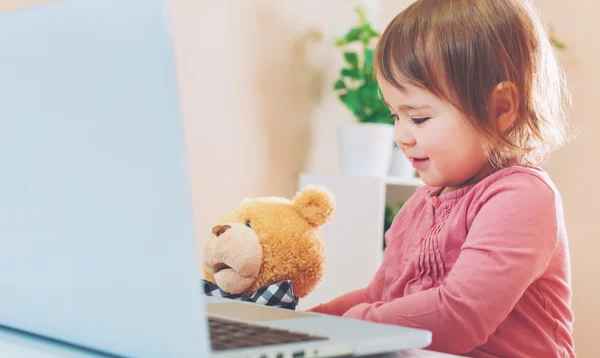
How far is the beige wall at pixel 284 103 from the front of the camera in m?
1.88

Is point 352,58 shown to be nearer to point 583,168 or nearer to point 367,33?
point 367,33

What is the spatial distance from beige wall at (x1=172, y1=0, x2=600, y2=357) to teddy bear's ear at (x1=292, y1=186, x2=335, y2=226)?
84cm

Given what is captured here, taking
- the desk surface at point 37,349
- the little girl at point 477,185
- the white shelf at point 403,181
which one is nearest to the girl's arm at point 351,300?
the little girl at point 477,185

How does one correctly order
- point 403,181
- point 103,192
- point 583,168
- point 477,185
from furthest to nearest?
point 583,168, point 403,181, point 477,185, point 103,192

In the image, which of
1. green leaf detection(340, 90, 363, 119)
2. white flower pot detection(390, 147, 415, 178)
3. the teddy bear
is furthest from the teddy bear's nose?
white flower pot detection(390, 147, 415, 178)

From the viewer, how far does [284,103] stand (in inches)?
86.8

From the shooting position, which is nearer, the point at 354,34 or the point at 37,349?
the point at 37,349

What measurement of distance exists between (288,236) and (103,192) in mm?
586

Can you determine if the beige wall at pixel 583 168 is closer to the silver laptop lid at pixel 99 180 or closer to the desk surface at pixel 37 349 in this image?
the desk surface at pixel 37 349

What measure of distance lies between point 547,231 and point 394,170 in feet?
4.97

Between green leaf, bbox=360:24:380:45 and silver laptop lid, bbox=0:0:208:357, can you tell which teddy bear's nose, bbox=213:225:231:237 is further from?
green leaf, bbox=360:24:380:45

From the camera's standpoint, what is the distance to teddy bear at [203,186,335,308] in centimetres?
96

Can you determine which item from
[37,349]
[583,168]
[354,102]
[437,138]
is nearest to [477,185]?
[437,138]

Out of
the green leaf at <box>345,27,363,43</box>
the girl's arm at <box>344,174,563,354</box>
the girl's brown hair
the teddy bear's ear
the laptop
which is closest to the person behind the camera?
the laptop
